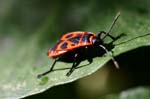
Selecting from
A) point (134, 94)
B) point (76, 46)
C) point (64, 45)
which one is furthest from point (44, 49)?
point (134, 94)

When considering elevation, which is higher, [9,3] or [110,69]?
[9,3]

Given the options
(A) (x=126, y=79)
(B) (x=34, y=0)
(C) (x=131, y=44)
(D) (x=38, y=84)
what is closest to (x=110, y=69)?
(A) (x=126, y=79)

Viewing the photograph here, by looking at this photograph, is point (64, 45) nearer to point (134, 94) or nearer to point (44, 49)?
point (44, 49)

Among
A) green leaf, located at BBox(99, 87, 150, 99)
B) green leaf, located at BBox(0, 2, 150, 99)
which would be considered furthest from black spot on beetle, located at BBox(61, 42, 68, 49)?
green leaf, located at BBox(99, 87, 150, 99)

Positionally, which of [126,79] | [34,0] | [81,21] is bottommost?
[126,79]

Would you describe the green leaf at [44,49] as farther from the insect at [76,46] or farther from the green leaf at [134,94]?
the green leaf at [134,94]

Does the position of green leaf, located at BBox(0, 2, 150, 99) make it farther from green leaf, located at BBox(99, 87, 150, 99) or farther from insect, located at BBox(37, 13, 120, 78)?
green leaf, located at BBox(99, 87, 150, 99)

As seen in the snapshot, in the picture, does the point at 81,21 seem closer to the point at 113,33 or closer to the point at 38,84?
the point at 113,33

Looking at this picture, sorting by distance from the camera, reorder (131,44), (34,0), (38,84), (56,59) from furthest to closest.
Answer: (34,0)
(56,59)
(38,84)
(131,44)
